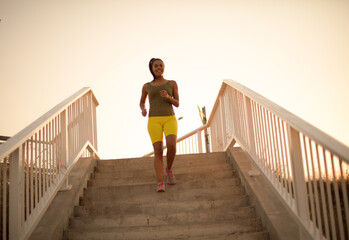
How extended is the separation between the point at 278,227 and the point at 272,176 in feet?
1.29

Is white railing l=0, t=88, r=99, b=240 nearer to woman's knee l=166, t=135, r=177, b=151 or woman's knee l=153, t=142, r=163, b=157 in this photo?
woman's knee l=153, t=142, r=163, b=157

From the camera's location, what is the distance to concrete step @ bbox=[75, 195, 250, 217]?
3.60m

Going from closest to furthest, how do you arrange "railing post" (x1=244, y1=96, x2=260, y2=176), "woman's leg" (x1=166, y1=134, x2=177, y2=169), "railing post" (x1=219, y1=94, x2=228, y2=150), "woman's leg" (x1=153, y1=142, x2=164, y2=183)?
"railing post" (x1=244, y1=96, x2=260, y2=176)
"woman's leg" (x1=153, y1=142, x2=164, y2=183)
"woman's leg" (x1=166, y1=134, x2=177, y2=169)
"railing post" (x1=219, y1=94, x2=228, y2=150)

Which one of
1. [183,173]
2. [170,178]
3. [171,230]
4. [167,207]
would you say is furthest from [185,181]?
[171,230]

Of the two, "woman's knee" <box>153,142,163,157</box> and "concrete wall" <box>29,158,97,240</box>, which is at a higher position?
"woman's knee" <box>153,142,163,157</box>

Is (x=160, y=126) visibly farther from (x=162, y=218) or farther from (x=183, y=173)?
(x=162, y=218)

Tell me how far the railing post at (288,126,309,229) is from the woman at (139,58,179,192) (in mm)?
1894

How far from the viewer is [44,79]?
954cm

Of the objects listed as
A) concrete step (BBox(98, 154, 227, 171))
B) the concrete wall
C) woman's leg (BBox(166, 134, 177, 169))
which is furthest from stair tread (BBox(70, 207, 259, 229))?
concrete step (BBox(98, 154, 227, 171))

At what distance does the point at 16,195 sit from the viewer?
239 cm

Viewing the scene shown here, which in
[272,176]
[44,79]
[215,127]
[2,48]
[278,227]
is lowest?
[278,227]

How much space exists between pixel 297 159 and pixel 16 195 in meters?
1.83

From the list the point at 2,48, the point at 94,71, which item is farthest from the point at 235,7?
the point at 2,48

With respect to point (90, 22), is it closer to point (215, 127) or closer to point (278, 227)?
point (215, 127)
